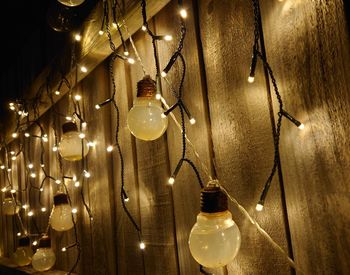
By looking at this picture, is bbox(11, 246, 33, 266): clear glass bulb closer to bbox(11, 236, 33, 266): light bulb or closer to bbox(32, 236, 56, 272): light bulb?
bbox(11, 236, 33, 266): light bulb

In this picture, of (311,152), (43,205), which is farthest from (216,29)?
(43,205)

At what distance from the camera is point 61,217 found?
1.75m

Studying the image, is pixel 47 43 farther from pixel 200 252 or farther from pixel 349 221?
pixel 349 221

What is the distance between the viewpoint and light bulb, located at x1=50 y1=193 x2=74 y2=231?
5.73 ft

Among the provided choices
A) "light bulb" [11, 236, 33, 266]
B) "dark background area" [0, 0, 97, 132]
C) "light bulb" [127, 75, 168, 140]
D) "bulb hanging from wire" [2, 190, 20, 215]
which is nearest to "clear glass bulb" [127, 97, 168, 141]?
"light bulb" [127, 75, 168, 140]

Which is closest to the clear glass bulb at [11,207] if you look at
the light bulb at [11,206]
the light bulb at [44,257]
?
the light bulb at [11,206]

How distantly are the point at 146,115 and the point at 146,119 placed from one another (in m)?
0.01

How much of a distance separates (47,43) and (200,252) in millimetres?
2044

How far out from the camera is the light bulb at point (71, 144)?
5.25ft

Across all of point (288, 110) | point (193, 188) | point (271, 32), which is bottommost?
point (193, 188)

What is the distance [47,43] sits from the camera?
241 cm

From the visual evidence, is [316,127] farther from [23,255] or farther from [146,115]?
[23,255]

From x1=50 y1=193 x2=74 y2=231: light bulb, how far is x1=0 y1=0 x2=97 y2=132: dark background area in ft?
2.78

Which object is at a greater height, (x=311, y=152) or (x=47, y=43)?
(x=47, y=43)
